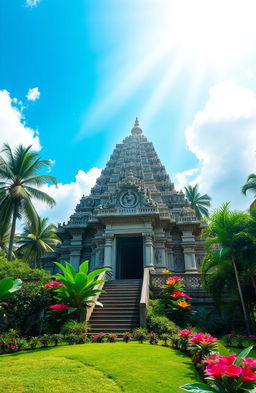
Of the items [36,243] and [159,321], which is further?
[36,243]

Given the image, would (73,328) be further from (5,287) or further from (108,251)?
(108,251)

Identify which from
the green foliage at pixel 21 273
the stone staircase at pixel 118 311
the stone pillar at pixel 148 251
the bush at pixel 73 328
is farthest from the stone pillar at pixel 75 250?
the bush at pixel 73 328

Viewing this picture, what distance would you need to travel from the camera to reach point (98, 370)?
6.36m

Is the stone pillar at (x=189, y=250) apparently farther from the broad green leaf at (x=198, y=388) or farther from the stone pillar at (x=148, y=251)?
the broad green leaf at (x=198, y=388)

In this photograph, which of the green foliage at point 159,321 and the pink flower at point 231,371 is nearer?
the pink flower at point 231,371

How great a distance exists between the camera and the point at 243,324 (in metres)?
12.2

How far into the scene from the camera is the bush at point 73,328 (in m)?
10.5

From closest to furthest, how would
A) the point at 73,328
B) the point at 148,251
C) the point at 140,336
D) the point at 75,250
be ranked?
the point at 140,336 < the point at 73,328 < the point at 148,251 < the point at 75,250

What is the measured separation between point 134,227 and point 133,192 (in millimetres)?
3648

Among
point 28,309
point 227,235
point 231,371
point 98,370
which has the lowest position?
point 98,370

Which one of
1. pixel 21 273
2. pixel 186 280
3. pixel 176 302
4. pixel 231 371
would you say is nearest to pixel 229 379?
pixel 231 371

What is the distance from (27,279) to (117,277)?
29.0 ft

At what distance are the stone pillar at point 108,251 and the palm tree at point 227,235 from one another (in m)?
9.91

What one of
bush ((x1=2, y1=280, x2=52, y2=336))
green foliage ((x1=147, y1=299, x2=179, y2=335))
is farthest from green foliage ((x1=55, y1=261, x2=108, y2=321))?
green foliage ((x1=147, y1=299, x2=179, y2=335))
